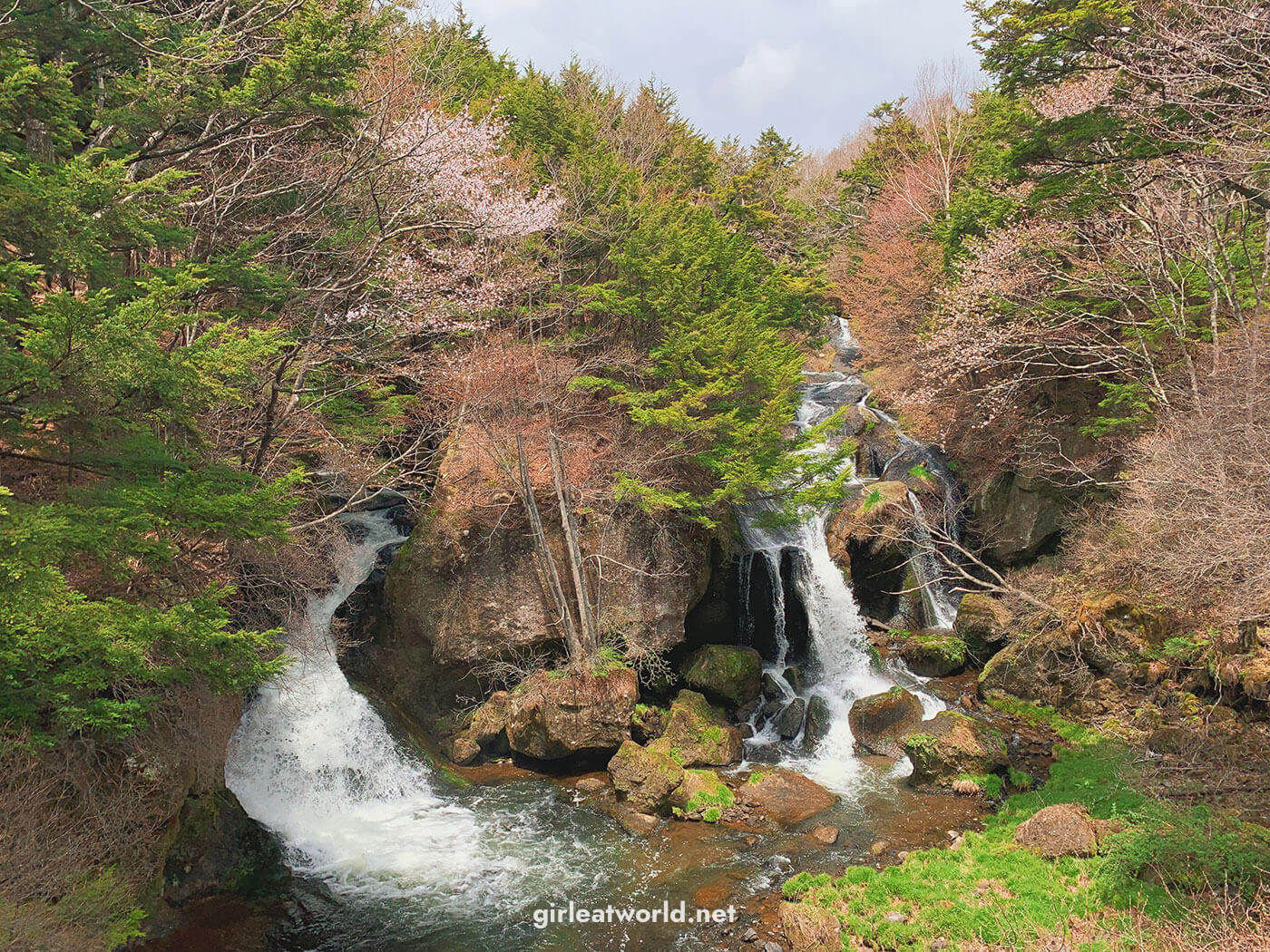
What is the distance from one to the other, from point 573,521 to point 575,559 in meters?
0.92

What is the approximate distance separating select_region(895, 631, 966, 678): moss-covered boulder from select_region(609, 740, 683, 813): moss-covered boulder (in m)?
7.29

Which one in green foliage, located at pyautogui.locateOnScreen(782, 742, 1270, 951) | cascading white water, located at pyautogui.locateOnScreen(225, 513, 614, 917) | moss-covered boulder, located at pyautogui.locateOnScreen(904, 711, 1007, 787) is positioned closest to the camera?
green foliage, located at pyautogui.locateOnScreen(782, 742, 1270, 951)

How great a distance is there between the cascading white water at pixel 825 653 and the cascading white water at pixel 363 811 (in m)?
5.12

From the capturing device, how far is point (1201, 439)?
34.4ft

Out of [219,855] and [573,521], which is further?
[573,521]

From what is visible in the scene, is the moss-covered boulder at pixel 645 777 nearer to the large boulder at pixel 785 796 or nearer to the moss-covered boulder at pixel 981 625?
the large boulder at pixel 785 796

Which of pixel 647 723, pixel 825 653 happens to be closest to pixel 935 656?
pixel 825 653

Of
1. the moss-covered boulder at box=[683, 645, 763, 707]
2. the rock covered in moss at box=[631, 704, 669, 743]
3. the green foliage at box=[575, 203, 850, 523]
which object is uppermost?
the green foliage at box=[575, 203, 850, 523]

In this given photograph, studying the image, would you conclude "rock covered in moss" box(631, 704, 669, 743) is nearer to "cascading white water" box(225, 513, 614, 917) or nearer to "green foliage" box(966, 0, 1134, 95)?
"cascading white water" box(225, 513, 614, 917)

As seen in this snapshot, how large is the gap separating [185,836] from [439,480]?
7.74 meters

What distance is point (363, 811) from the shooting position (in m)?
11.4

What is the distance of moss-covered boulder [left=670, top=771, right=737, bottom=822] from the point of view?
36.8 feet

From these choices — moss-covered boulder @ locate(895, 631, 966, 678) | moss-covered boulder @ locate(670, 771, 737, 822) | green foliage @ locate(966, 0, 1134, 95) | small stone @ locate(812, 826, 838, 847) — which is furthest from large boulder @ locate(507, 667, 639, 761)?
green foliage @ locate(966, 0, 1134, 95)

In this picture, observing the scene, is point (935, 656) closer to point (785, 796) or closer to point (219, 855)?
point (785, 796)
